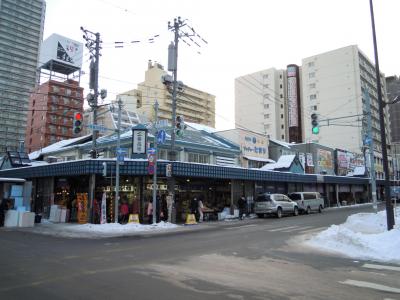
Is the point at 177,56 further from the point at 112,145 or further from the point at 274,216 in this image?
the point at 274,216

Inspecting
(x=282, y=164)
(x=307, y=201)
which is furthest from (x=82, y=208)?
(x=282, y=164)

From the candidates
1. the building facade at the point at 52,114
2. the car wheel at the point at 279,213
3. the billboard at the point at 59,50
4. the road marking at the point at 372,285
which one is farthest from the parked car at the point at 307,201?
the building facade at the point at 52,114

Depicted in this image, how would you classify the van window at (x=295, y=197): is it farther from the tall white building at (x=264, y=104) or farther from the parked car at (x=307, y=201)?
the tall white building at (x=264, y=104)

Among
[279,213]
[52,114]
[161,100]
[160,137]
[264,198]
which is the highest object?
[161,100]

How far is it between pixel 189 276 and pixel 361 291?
3628 mm

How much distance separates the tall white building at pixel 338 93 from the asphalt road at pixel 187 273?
74.1m

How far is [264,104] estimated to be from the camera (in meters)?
97.4

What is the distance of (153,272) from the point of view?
878cm

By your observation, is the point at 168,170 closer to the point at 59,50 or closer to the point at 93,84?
the point at 93,84

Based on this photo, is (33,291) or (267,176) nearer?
(33,291)

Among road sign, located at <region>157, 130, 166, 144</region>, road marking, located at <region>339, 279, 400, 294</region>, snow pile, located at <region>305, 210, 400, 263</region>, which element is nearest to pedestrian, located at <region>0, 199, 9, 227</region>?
road sign, located at <region>157, 130, 166, 144</region>

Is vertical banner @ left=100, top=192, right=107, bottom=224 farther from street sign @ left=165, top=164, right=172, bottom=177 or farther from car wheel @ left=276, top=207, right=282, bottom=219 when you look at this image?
car wheel @ left=276, top=207, right=282, bottom=219

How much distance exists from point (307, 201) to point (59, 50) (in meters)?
66.6

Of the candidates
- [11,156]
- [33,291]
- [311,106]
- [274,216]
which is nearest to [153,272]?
[33,291]
